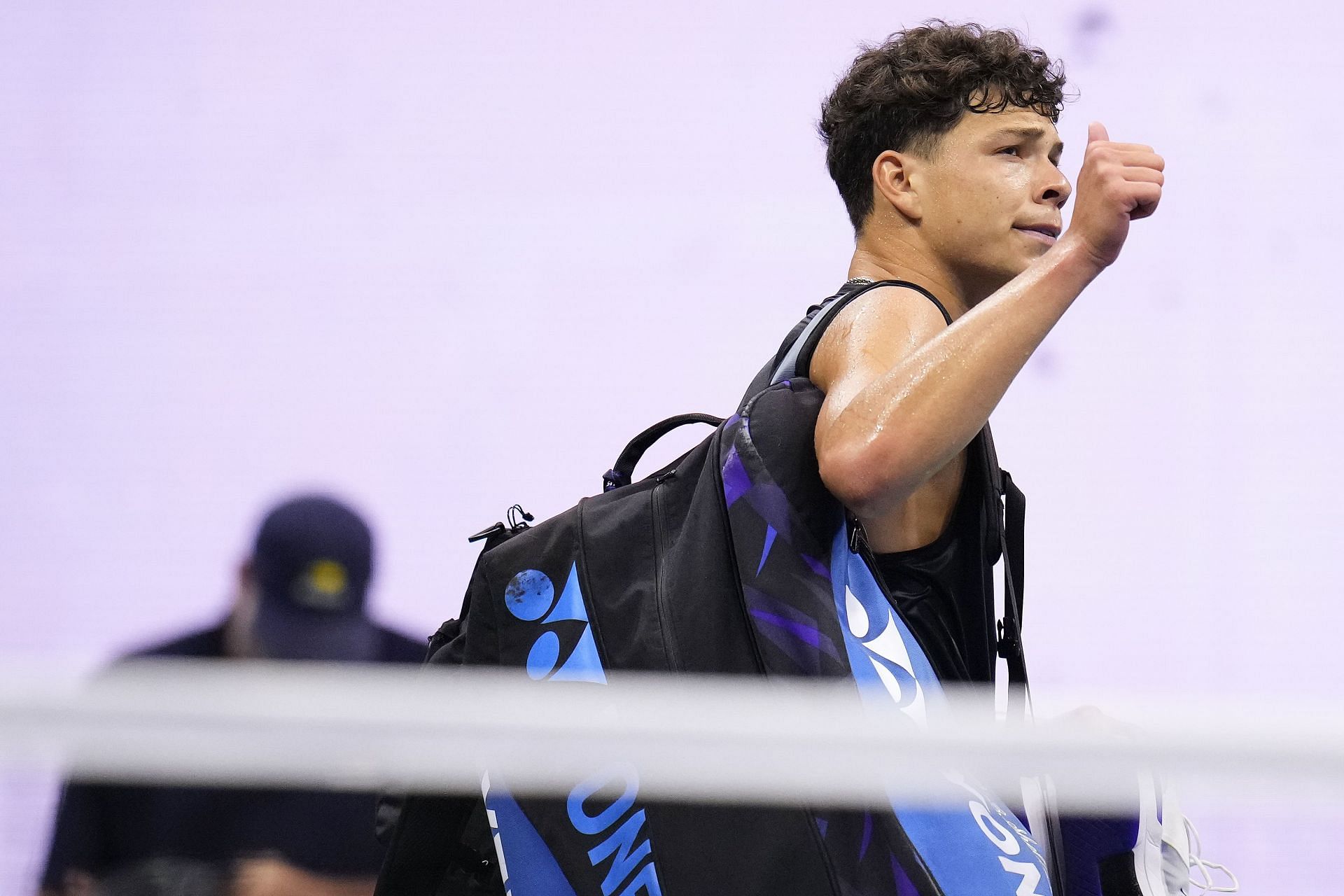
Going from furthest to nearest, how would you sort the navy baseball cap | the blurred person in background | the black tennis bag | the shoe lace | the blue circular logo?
the navy baseball cap < the blurred person in background < the shoe lace < the blue circular logo < the black tennis bag

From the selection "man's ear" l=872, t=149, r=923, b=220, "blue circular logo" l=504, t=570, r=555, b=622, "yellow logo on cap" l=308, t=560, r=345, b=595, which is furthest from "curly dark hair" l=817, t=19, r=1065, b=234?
"yellow logo on cap" l=308, t=560, r=345, b=595

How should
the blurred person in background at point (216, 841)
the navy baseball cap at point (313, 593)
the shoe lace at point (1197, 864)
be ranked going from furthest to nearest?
the navy baseball cap at point (313, 593)
the blurred person in background at point (216, 841)
the shoe lace at point (1197, 864)

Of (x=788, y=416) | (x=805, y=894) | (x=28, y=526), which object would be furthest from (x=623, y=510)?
(x=28, y=526)

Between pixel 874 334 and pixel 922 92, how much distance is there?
0.30 m

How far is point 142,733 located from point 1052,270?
0.58 m

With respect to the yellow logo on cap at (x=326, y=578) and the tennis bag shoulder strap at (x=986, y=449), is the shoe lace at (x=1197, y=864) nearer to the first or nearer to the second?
the tennis bag shoulder strap at (x=986, y=449)

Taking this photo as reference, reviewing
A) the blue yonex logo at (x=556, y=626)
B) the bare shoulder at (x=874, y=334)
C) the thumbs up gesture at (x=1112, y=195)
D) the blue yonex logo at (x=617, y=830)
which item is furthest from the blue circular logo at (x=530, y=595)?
the thumbs up gesture at (x=1112, y=195)

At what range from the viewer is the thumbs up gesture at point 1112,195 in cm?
80

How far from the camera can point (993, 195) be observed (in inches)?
40.1

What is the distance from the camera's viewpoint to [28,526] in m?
1.65

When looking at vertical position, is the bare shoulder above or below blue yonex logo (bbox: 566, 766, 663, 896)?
above

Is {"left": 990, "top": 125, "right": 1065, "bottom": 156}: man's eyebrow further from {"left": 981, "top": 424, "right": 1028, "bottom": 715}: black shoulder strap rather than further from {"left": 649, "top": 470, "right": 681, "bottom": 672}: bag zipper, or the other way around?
{"left": 649, "top": 470, "right": 681, "bottom": 672}: bag zipper

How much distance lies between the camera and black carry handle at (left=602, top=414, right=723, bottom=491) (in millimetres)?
1042

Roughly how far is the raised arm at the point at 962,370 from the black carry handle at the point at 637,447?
0.76 feet
